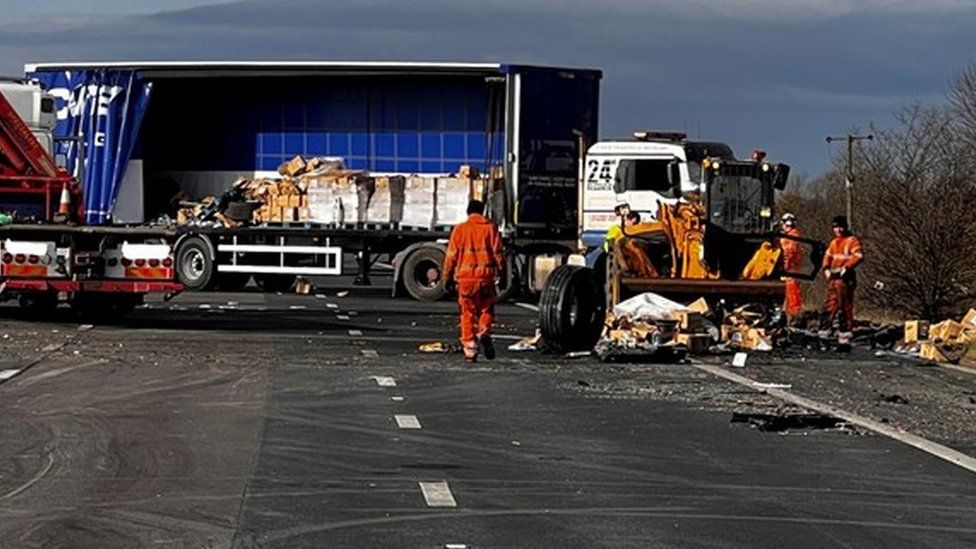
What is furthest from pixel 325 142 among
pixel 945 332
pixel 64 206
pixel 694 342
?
pixel 945 332

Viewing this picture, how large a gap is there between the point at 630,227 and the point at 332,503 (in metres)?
15.4

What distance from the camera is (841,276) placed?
2589cm

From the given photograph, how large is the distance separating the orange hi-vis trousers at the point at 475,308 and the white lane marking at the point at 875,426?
2692mm

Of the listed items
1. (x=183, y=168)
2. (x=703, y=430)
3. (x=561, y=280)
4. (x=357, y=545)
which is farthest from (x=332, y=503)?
(x=183, y=168)

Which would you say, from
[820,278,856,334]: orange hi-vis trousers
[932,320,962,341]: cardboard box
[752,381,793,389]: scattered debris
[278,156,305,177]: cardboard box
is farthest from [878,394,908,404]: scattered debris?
[278,156,305,177]: cardboard box

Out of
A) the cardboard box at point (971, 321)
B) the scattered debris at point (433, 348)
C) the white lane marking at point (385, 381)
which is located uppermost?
the cardboard box at point (971, 321)

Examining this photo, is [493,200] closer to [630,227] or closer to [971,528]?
[630,227]

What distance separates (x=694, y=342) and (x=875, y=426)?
7.39 meters

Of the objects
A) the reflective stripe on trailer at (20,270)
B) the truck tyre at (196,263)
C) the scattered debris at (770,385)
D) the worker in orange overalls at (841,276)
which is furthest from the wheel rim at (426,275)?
the scattered debris at (770,385)

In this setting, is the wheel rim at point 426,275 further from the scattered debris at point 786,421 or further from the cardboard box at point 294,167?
the scattered debris at point 786,421

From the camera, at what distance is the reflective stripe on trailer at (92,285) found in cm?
2388

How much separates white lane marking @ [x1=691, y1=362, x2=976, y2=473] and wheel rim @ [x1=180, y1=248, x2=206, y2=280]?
721 inches

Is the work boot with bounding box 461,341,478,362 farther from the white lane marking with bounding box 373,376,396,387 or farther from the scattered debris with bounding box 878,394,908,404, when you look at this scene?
the scattered debris with bounding box 878,394,908,404

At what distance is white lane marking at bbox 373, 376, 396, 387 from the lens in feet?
58.2
